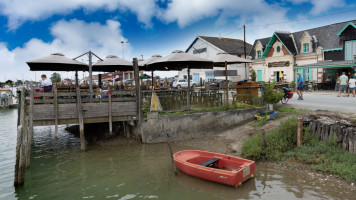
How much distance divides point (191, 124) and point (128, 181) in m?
5.56

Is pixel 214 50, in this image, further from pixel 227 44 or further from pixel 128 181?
pixel 128 181

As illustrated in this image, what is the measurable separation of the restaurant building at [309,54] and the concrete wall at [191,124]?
1756 cm

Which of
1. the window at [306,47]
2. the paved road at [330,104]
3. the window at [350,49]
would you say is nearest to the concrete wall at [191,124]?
the paved road at [330,104]

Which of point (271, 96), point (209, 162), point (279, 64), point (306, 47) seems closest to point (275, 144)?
point (209, 162)

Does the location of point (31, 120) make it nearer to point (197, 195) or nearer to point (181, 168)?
point (181, 168)

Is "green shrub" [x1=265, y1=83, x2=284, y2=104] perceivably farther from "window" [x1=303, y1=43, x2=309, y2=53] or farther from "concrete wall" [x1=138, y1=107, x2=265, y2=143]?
"window" [x1=303, y1=43, x2=309, y2=53]

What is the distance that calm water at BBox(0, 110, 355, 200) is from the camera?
25.8ft

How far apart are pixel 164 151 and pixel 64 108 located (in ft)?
16.6

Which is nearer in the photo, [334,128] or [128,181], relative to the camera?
[128,181]

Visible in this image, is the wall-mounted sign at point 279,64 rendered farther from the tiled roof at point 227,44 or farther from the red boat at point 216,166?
the red boat at point 216,166

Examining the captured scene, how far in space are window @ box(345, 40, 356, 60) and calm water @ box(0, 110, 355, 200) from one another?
24958mm

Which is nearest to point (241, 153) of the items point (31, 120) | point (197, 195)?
point (197, 195)

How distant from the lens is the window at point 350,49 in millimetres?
28078

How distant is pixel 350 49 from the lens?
93.2 ft
